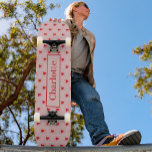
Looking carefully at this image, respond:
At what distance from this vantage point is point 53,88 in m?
2.36

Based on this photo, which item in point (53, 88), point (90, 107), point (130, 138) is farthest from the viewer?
point (90, 107)

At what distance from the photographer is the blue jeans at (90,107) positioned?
8.39 feet

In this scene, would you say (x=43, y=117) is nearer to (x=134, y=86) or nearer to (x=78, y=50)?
(x=78, y=50)

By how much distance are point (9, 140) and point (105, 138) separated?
18.8ft

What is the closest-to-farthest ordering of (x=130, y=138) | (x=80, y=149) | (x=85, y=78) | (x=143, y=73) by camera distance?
(x=80, y=149) → (x=130, y=138) → (x=85, y=78) → (x=143, y=73)

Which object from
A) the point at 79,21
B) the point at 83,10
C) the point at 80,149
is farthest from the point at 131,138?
the point at 83,10

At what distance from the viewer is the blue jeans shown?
2558 millimetres

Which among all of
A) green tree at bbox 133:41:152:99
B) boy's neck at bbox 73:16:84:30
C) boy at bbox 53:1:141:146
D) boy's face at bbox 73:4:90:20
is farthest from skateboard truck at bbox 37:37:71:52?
green tree at bbox 133:41:152:99

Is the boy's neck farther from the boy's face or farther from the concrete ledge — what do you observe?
the concrete ledge

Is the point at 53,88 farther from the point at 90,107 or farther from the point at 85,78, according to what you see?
the point at 85,78

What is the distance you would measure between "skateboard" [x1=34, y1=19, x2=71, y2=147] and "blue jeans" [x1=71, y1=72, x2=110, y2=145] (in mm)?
422

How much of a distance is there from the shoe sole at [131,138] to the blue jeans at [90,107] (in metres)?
0.47

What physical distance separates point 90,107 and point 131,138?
0.78 m

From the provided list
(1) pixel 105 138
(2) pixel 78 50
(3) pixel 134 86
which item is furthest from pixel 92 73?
(3) pixel 134 86
